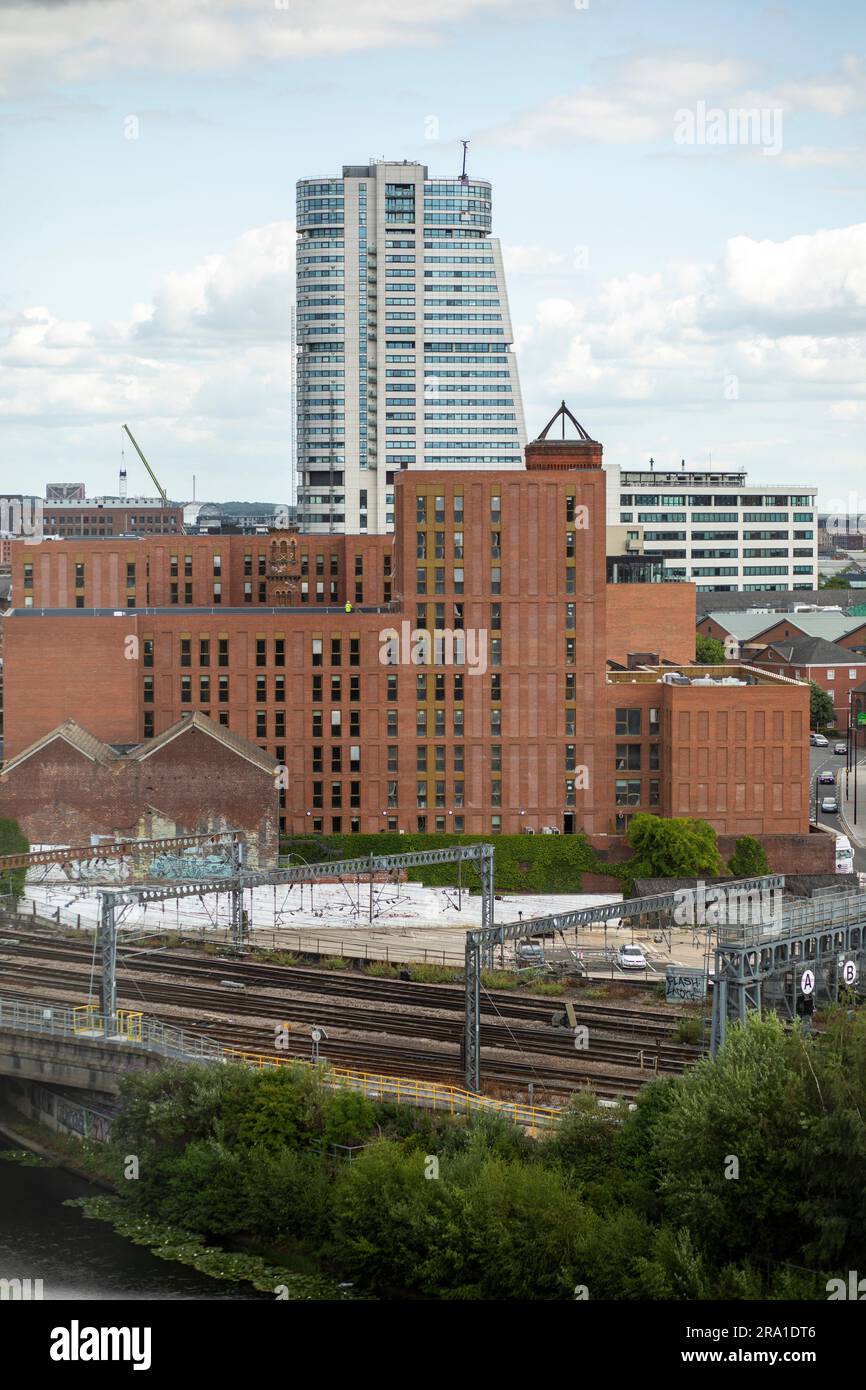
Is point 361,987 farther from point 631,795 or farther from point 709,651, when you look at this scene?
point 709,651

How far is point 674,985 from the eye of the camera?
2511 inches

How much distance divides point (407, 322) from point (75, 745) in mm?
107204

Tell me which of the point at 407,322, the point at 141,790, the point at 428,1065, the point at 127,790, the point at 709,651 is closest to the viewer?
the point at 428,1065

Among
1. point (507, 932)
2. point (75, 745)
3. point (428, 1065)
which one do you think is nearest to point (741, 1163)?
point (428, 1065)

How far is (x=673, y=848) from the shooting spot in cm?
8325

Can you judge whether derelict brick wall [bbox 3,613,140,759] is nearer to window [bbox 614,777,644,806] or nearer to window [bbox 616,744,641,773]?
window [bbox 616,744,641,773]

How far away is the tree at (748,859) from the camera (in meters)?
84.9

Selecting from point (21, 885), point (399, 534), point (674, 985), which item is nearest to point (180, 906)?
point (21, 885)

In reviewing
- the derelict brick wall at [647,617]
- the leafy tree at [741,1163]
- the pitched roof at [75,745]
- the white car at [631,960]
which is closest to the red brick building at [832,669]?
the derelict brick wall at [647,617]

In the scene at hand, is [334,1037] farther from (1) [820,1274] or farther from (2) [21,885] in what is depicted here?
(2) [21,885]

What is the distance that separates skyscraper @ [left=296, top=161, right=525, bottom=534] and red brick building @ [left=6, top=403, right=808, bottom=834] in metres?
95.3

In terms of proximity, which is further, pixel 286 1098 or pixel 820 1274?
pixel 286 1098

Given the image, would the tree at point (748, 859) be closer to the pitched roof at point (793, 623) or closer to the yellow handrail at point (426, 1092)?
Result: the yellow handrail at point (426, 1092)

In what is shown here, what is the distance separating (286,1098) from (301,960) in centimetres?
2513
